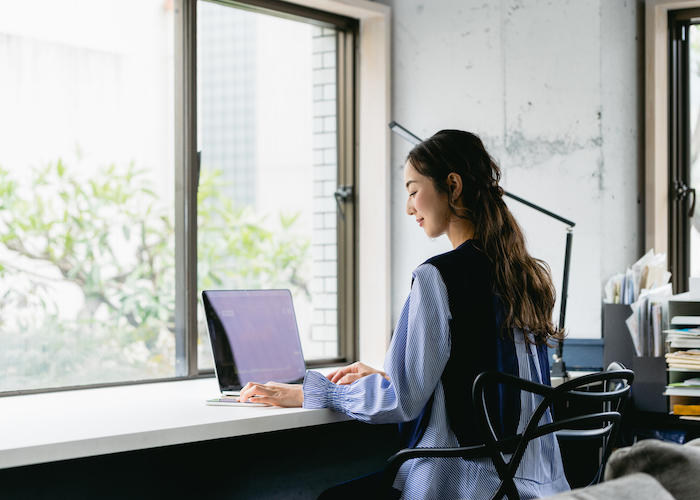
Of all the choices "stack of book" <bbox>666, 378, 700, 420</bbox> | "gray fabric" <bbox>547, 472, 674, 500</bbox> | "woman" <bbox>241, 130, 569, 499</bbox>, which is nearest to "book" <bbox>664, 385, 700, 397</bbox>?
"stack of book" <bbox>666, 378, 700, 420</bbox>

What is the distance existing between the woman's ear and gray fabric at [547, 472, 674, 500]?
90 centimetres

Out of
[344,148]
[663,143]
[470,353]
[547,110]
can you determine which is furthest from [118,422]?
[663,143]

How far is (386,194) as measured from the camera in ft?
10.4

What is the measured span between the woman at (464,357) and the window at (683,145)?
169 centimetres

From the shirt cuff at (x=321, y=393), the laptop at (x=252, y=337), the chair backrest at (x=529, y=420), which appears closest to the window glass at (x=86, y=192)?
the laptop at (x=252, y=337)

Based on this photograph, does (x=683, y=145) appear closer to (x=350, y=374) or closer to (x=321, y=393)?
(x=350, y=374)

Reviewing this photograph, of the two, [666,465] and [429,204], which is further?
[429,204]

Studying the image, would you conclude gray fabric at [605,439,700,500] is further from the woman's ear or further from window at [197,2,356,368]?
window at [197,2,356,368]

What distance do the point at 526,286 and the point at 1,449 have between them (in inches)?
48.0

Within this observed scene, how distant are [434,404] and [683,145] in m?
2.18

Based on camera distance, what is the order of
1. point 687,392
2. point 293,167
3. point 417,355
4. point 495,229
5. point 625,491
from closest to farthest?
1. point 625,491
2. point 417,355
3. point 495,229
4. point 687,392
5. point 293,167

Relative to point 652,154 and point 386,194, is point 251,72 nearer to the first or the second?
point 386,194

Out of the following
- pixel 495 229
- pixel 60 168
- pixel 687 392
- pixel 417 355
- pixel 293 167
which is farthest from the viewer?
pixel 293 167

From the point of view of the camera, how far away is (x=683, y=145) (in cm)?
319
